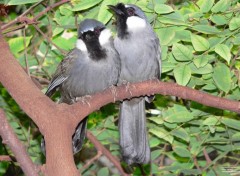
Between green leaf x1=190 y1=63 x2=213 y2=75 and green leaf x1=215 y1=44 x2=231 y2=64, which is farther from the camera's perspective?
green leaf x1=190 y1=63 x2=213 y2=75

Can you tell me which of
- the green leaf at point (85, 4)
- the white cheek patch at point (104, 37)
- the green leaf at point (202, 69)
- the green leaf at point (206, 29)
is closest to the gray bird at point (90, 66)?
the white cheek patch at point (104, 37)

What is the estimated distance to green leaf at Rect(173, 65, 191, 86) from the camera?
2.71 meters

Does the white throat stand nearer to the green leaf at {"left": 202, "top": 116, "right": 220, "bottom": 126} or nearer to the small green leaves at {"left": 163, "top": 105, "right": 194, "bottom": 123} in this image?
the small green leaves at {"left": 163, "top": 105, "right": 194, "bottom": 123}

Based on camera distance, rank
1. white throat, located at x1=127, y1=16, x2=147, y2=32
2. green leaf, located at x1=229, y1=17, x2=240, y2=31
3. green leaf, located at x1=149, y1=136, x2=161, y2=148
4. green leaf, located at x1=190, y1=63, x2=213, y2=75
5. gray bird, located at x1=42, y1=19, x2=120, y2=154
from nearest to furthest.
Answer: green leaf, located at x1=229, y1=17, x2=240, y2=31 < green leaf, located at x1=190, y1=63, x2=213, y2=75 < gray bird, located at x1=42, y1=19, x2=120, y2=154 < white throat, located at x1=127, y1=16, x2=147, y2=32 < green leaf, located at x1=149, y1=136, x2=161, y2=148

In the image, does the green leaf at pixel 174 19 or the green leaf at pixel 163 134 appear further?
the green leaf at pixel 163 134

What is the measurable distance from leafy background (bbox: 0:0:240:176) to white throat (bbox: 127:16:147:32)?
148 mm

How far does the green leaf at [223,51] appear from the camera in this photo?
98.5 inches

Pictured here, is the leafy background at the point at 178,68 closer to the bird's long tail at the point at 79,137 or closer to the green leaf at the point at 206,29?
the green leaf at the point at 206,29

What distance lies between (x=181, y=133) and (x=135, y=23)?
0.71m

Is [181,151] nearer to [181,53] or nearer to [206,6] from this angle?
[181,53]

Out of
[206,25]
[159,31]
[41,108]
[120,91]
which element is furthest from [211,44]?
[41,108]

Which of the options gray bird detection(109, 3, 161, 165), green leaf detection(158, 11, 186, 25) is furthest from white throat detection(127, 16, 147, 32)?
green leaf detection(158, 11, 186, 25)

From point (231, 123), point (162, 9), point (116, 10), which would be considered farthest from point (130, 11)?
point (231, 123)

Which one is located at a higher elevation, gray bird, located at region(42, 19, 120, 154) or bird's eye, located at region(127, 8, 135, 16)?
bird's eye, located at region(127, 8, 135, 16)
